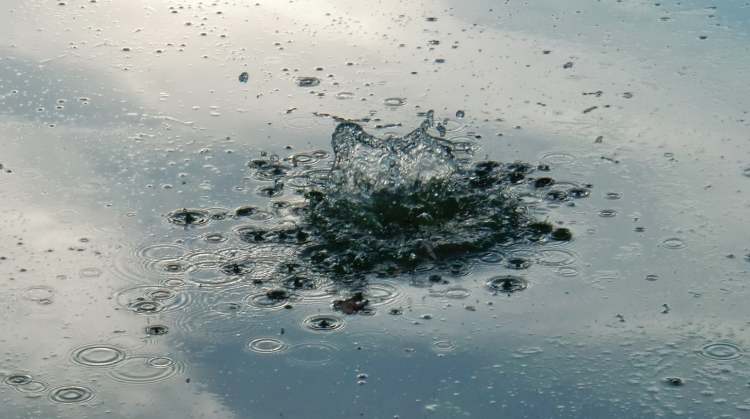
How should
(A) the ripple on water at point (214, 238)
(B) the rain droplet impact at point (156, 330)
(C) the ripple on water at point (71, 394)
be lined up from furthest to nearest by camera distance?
(A) the ripple on water at point (214, 238), (B) the rain droplet impact at point (156, 330), (C) the ripple on water at point (71, 394)

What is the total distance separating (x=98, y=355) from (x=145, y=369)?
193 mm

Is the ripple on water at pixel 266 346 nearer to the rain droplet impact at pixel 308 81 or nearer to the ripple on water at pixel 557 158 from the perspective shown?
the ripple on water at pixel 557 158

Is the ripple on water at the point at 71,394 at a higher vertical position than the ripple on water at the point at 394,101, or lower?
lower

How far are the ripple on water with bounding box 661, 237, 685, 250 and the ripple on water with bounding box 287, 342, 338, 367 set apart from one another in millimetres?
1514

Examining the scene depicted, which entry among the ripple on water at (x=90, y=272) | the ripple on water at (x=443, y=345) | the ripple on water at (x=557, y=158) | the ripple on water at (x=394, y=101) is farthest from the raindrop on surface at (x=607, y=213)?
the ripple on water at (x=90, y=272)

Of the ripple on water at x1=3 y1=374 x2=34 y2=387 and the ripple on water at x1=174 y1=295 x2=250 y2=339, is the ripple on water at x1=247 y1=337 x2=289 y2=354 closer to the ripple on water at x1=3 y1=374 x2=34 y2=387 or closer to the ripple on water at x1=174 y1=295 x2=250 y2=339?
the ripple on water at x1=174 y1=295 x2=250 y2=339

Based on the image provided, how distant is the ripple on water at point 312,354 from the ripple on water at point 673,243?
1.51 metres

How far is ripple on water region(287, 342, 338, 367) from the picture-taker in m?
4.15

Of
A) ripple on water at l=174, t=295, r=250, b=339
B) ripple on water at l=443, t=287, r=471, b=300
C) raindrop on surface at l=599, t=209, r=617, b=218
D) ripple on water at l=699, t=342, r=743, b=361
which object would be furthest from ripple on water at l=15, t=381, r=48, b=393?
raindrop on surface at l=599, t=209, r=617, b=218

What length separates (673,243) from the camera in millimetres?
4902

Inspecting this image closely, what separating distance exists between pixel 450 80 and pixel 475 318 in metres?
2.13

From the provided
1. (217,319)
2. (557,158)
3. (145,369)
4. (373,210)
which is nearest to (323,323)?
(217,319)

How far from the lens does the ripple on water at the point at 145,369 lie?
408 cm

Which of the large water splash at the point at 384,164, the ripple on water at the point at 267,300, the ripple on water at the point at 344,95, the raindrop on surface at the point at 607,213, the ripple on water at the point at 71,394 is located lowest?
the ripple on water at the point at 71,394
